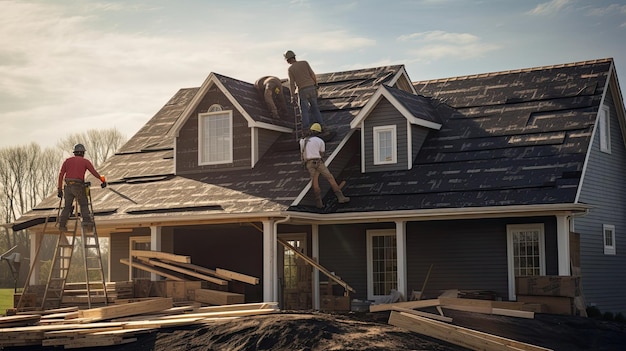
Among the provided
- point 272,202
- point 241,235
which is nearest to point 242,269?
point 241,235

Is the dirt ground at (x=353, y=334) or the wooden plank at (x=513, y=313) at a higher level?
the wooden plank at (x=513, y=313)

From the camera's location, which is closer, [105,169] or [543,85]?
[543,85]

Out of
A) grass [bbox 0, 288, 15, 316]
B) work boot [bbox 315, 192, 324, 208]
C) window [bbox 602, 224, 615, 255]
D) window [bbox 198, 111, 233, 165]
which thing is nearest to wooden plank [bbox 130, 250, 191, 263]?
work boot [bbox 315, 192, 324, 208]

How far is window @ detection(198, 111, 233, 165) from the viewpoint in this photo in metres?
28.7

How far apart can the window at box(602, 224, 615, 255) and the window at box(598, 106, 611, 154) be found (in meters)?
2.13

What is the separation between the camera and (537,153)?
25.2 metres

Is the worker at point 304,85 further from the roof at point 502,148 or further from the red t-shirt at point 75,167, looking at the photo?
the red t-shirt at point 75,167

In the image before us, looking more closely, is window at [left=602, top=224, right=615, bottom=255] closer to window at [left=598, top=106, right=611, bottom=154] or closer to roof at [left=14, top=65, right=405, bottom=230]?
window at [left=598, top=106, right=611, bottom=154]

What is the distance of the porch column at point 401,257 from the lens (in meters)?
24.6

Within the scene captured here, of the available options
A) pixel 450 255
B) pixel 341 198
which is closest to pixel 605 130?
pixel 450 255

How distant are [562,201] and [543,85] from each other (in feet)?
20.4

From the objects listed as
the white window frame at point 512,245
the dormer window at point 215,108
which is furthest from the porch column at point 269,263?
the white window frame at point 512,245

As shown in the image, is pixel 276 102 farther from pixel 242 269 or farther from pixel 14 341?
pixel 14 341

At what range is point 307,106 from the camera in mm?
28000
